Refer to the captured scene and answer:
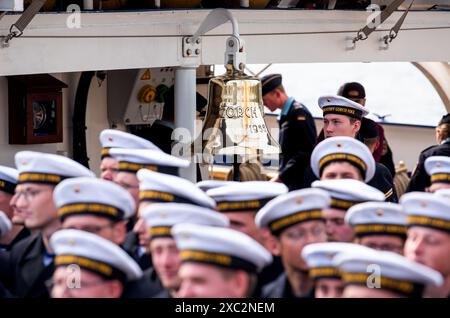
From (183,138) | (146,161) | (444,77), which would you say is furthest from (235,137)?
(444,77)

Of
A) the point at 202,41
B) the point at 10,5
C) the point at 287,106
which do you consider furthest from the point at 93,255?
the point at 287,106

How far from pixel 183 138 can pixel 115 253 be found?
3.25 meters

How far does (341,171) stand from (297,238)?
1093 mm

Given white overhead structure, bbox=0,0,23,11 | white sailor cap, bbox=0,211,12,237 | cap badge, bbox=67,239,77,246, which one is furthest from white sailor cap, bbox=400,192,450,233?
white overhead structure, bbox=0,0,23,11

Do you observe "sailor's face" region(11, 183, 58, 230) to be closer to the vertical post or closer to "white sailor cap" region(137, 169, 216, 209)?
"white sailor cap" region(137, 169, 216, 209)

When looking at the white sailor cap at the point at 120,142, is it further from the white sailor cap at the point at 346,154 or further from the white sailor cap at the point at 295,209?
the white sailor cap at the point at 295,209

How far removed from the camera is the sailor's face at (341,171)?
447cm

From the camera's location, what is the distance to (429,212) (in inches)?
129

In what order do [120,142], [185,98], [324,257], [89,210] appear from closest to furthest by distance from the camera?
1. [324,257]
2. [89,210]
3. [120,142]
4. [185,98]

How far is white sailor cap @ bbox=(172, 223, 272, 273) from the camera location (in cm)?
314

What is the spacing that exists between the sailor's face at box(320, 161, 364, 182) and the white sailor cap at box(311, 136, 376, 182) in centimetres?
2

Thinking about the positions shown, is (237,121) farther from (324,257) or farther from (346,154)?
(324,257)

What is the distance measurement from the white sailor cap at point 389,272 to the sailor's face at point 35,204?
96 cm
